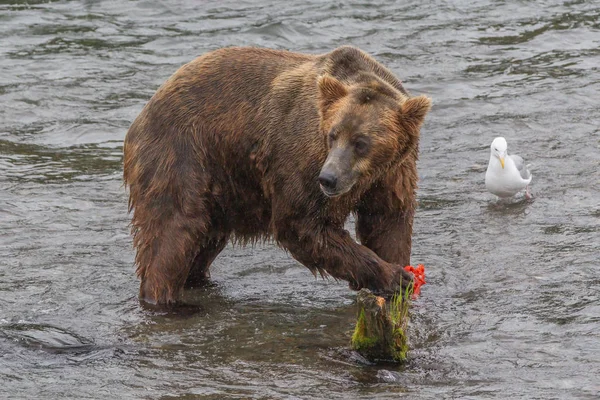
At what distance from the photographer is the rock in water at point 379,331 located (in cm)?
615

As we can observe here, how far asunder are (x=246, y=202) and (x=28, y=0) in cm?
942

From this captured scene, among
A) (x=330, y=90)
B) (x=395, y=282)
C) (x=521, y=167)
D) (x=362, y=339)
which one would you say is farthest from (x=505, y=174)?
(x=362, y=339)

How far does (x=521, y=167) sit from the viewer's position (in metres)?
9.70

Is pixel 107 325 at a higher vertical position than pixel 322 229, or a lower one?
lower

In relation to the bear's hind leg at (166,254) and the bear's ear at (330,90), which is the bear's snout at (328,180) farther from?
the bear's hind leg at (166,254)

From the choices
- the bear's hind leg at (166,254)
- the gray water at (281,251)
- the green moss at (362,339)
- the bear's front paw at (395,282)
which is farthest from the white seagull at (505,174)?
the green moss at (362,339)

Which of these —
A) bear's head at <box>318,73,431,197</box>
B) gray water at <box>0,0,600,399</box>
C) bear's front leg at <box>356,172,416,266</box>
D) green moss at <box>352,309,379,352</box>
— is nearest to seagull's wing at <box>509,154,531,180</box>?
gray water at <box>0,0,600,399</box>

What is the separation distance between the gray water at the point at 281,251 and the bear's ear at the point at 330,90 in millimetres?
1425

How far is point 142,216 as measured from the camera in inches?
299

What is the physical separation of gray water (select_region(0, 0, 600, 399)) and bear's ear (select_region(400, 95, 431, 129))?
1.29 m

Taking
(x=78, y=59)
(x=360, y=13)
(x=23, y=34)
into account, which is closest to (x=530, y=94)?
(x=360, y=13)

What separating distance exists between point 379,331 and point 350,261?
3.21 feet

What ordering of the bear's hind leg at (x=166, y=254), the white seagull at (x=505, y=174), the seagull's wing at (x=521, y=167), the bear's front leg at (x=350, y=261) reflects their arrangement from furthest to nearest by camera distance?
the seagull's wing at (x=521, y=167)
the white seagull at (x=505, y=174)
the bear's hind leg at (x=166, y=254)
the bear's front leg at (x=350, y=261)

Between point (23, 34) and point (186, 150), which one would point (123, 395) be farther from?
point (23, 34)
